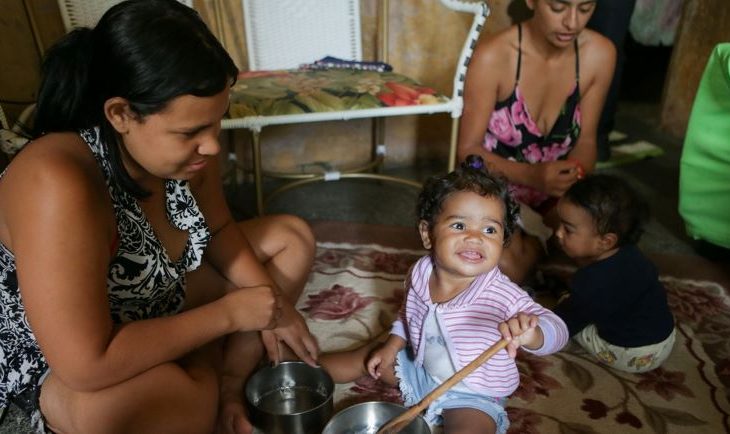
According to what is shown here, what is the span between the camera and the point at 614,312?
1.26m

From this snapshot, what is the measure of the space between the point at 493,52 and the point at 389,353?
87 cm

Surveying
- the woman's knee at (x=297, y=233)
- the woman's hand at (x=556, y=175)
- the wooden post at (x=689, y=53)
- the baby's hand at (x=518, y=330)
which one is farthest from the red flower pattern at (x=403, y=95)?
the wooden post at (x=689, y=53)

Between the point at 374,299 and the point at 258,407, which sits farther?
the point at 374,299

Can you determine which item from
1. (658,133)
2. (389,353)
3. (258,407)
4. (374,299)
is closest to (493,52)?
(374,299)

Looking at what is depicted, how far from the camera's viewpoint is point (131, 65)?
2.56ft

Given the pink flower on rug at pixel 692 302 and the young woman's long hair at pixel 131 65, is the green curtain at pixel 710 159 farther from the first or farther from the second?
the young woman's long hair at pixel 131 65

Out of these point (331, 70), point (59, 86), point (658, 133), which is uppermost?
point (59, 86)

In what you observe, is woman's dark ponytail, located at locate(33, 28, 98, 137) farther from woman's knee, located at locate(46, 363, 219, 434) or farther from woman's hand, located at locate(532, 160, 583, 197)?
woman's hand, located at locate(532, 160, 583, 197)

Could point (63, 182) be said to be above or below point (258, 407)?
above

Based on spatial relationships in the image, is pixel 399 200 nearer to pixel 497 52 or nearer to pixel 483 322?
pixel 497 52

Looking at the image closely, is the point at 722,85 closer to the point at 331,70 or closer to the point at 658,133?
the point at 331,70

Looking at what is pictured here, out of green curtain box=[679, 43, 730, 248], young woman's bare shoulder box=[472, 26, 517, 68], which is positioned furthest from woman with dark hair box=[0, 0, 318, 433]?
green curtain box=[679, 43, 730, 248]

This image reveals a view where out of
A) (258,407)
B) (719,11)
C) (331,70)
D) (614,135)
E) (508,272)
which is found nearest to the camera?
(258,407)

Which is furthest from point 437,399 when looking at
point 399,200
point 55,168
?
point 399,200
